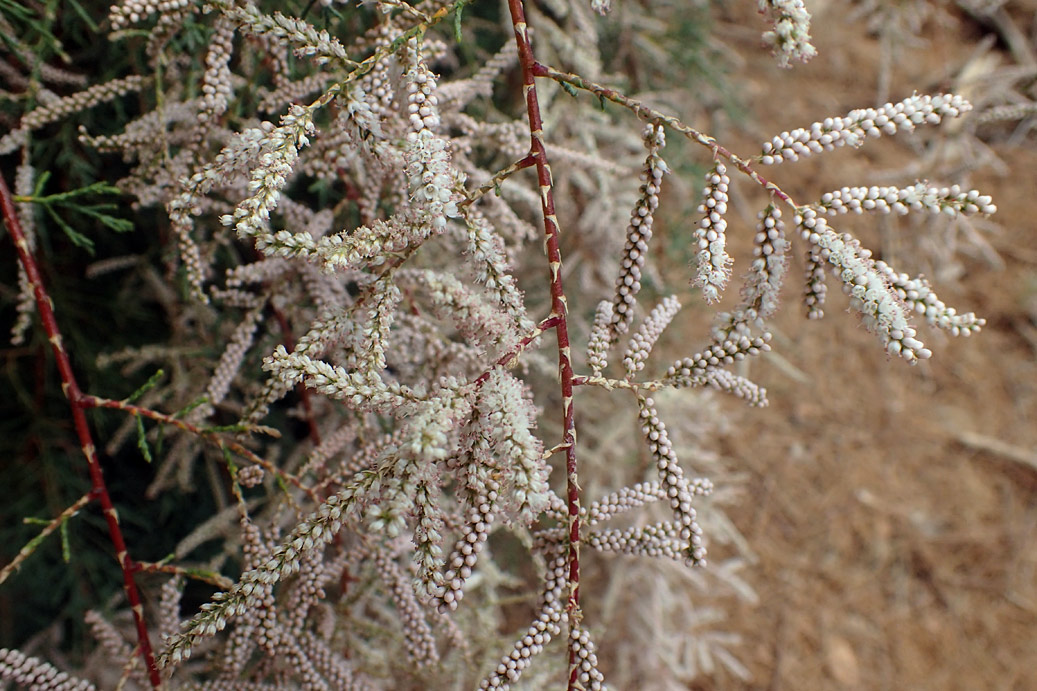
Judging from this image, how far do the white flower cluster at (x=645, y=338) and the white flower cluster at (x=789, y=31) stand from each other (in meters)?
0.30

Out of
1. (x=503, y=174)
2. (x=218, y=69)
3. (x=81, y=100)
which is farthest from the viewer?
(x=81, y=100)

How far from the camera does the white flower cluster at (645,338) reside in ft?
2.70

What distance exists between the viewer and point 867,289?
0.70 metres

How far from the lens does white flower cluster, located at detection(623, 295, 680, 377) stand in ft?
2.70

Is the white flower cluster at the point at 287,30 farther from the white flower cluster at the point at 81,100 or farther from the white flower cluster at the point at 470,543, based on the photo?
the white flower cluster at the point at 470,543

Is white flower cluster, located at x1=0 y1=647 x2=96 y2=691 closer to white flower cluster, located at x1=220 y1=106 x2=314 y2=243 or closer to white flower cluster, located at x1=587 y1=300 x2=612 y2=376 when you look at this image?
white flower cluster, located at x1=220 y1=106 x2=314 y2=243

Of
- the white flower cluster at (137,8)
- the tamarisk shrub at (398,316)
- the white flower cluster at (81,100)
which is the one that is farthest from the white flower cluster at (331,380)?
the white flower cluster at (81,100)

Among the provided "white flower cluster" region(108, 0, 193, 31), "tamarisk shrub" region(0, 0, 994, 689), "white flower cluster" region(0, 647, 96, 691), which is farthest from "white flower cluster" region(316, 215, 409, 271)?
"white flower cluster" region(0, 647, 96, 691)

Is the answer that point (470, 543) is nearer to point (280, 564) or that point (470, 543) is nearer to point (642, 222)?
point (280, 564)

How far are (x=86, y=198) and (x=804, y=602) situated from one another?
2.32m

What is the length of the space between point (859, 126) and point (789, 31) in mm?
124

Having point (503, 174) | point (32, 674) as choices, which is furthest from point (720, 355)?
point (32, 674)

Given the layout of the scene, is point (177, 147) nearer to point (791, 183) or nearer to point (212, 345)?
point (212, 345)

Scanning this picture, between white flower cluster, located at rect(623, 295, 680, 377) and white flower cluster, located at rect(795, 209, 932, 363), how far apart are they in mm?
195
